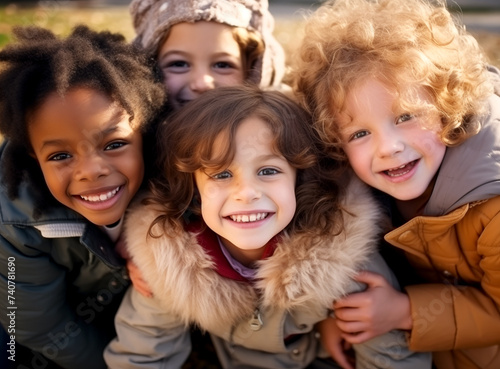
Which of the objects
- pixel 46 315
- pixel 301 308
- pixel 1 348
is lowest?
pixel 1 348

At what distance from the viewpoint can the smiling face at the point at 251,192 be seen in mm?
1874

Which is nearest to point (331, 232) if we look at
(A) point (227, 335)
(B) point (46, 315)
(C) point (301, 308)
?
(C) point (301, 308)

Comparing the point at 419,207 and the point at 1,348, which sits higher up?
the point at 419,207

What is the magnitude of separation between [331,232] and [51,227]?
109cm

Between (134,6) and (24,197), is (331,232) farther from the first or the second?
(134,6)

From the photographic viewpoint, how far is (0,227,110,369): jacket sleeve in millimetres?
→ 2182

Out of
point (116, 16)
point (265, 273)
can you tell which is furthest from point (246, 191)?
point (116, 16)

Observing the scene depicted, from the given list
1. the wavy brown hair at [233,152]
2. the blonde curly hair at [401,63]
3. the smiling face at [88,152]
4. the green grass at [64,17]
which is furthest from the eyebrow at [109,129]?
the green grass at [64,17]

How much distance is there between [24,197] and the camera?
213 centimetres

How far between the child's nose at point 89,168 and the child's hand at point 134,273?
1.35 ft

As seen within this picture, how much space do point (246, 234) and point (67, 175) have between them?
690mm

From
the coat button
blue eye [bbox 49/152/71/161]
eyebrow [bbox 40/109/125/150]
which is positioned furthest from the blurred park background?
blue eye [bbox 49/152/71/161]

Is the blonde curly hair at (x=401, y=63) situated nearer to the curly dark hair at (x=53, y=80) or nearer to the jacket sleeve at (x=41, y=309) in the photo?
the curly dark hair at (x=53, y=80)

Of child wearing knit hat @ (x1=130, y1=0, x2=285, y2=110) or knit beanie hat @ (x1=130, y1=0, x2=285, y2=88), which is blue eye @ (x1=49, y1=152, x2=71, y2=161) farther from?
knit beanie hat @ (x1=130, y1=0, x2=285, y2=88)
